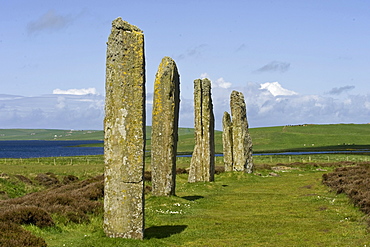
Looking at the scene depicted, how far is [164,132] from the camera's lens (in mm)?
21891

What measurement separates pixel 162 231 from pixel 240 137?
83.5 ft

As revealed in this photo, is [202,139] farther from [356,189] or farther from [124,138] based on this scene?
[124,138]

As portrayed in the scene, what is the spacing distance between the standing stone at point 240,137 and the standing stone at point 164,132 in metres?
18.2

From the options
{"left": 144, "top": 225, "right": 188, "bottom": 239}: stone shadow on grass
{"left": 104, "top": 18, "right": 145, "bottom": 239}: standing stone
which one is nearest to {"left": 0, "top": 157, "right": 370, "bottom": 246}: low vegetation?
{"left": 144, "top": 225, "right": 188, "bottom": 239}: stone shadow on grass

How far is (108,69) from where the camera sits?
45.7ft

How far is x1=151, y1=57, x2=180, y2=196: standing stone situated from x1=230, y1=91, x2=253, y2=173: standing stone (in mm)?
18205

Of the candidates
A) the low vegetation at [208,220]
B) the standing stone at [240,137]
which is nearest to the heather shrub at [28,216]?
the low vegetation at [208,220]

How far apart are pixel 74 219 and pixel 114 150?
4.28 m

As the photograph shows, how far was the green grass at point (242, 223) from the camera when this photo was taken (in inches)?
550

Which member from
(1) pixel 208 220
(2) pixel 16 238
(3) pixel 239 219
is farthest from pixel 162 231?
(2) pixel 16 238

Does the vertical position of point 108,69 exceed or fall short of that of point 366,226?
it exceeds it

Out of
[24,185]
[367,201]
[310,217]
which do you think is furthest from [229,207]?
[24,185]

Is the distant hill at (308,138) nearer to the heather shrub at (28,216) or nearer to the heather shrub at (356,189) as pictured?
the heather shrub at (356,189)

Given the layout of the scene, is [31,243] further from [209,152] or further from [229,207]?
[209,152]
